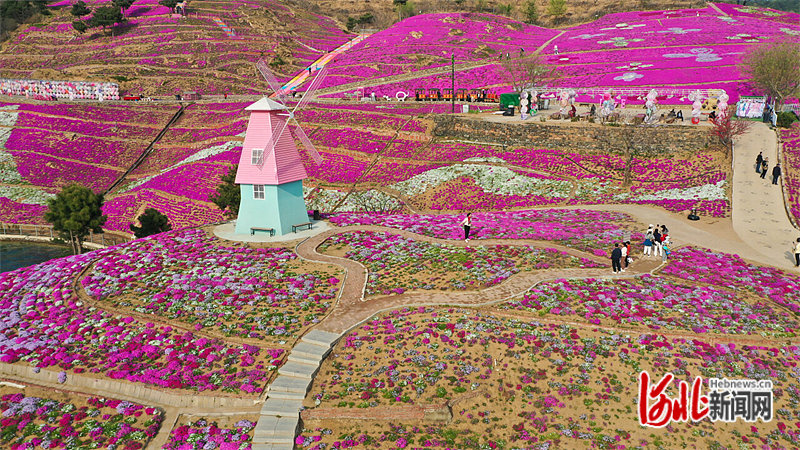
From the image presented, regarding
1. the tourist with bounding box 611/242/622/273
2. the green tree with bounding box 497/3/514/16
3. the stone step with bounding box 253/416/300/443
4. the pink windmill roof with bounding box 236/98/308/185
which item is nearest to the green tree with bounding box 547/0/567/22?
the green tree with bounding box 497/3/514/16

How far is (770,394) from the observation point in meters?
20.5

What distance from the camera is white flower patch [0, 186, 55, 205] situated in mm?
67688

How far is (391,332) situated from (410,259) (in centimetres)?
892

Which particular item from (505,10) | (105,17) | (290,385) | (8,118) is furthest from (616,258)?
(505,10)

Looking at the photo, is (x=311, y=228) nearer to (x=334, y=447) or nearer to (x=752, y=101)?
(x=334, y=447)

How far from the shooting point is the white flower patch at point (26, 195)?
67688mm

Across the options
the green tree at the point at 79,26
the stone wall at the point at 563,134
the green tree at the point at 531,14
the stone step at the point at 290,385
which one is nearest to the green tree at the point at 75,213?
the stone step at the point at 290,385

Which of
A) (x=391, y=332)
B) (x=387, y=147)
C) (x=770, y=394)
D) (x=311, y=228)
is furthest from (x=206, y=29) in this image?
(x=770, y=394)

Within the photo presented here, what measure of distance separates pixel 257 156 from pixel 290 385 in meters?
20.7

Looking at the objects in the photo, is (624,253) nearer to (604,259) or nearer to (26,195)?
(604,259)

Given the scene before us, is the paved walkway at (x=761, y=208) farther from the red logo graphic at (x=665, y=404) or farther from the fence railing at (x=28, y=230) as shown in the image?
the fence railing at (x=28, y=230)

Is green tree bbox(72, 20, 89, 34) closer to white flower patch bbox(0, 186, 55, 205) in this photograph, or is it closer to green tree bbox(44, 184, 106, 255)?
white flower patch bbox(0, 186, 55, 205)

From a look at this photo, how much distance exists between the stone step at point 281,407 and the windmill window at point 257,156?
67.7ft

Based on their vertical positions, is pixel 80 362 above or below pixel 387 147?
below
